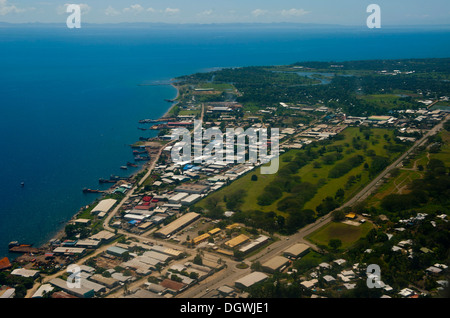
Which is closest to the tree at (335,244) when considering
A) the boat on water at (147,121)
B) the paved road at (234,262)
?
the paved road at (234,262)

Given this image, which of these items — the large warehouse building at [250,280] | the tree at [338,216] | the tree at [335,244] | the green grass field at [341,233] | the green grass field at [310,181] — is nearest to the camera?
the large warehouse building at [250,280]

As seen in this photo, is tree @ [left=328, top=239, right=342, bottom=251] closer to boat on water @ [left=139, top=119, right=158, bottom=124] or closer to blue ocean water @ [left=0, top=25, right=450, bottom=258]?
blue ocean water @ [left=0, top=25, right=450, bottom=258]

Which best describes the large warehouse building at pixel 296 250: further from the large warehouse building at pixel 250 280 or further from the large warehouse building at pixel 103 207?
the large warehouse building at pixel 103 207

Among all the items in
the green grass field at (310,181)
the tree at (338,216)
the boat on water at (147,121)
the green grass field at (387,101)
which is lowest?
the tree at (338,216)

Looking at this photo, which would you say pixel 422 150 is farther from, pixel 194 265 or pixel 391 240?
pixel 194 265

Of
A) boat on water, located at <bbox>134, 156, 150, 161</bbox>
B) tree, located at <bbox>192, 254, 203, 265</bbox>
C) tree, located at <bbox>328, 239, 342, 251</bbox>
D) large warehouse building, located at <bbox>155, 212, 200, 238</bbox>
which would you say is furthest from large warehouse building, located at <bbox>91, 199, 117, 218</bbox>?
tree, located at <bbox>328, 239, 342, 251</bbox>

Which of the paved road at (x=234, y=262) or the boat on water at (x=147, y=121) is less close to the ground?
the boat on water at (x=147, y=121)

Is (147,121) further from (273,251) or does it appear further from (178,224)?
(273,251)

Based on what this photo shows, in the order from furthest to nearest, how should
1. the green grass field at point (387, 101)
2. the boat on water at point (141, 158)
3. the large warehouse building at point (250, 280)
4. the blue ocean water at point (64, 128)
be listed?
the green grass field at point (387, 101) < the boat on water at point (141, 158) < the blue ocean water at point (64, 128) < the large warehouse building at point (250, 280)
